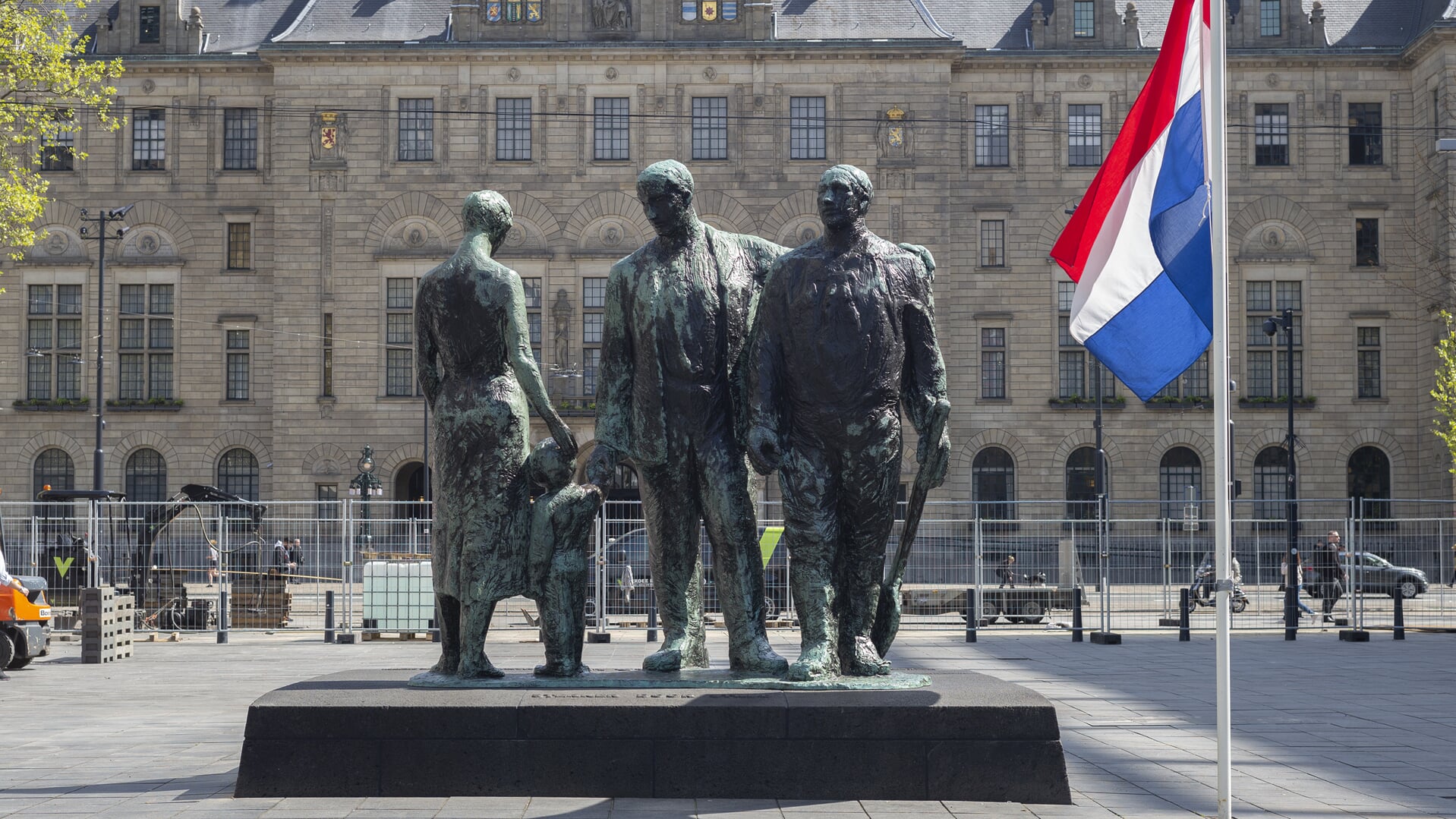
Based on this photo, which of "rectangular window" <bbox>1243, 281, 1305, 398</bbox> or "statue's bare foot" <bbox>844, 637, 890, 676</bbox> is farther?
"rectangular window" <bbox>1243, 281, 1305, 398</bbox>

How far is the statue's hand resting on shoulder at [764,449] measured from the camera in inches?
284

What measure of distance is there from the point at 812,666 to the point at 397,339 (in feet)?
136

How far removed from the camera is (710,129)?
1858 inches

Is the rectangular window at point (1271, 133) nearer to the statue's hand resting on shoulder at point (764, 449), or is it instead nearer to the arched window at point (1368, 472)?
the arched window at point (1368, 472)

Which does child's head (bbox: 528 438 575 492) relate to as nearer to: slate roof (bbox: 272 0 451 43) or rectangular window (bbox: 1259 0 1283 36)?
slate roof (bbox: 272 0 451 43)

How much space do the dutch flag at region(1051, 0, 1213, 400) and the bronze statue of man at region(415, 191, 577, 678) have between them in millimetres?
2655

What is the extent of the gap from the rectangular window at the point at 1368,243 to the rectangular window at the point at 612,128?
22720 mm

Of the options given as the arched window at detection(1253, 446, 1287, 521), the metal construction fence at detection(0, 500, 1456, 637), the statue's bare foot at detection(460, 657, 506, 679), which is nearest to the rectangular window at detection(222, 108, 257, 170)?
the metal construction fence at detection(0, 500, 1456, 637)

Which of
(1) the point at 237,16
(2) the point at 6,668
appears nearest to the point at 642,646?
(2) the point at 6,668

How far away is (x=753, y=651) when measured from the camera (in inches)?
294

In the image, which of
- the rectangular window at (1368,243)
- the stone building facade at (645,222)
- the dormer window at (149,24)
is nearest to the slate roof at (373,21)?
the stone building facade at (645,222)

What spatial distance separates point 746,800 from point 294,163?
43473mm

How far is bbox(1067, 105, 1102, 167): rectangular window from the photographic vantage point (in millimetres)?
47969

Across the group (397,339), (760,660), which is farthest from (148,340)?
(760,660)
